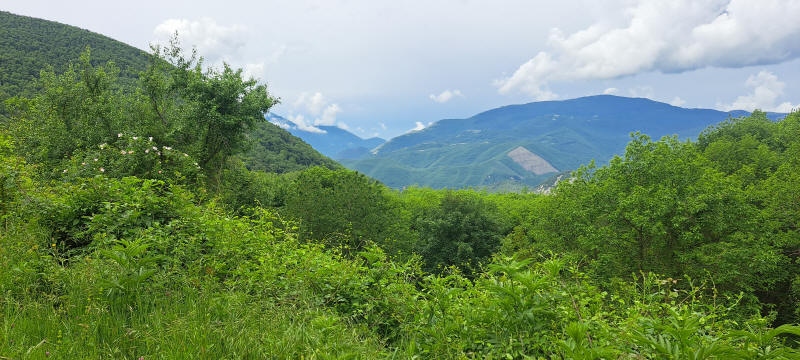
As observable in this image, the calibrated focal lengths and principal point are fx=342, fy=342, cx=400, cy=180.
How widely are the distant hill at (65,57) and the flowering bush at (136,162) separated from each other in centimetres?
4391

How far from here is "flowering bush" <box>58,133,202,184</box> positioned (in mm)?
11622

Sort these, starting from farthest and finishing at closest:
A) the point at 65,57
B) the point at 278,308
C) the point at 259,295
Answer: the point at 65,57, the point at 259,295, the point at 278,308

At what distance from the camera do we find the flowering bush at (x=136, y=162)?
38.1 ft

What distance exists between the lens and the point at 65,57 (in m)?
70.6

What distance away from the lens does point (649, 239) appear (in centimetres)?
1820

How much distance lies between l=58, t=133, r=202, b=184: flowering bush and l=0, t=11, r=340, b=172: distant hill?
144 ft

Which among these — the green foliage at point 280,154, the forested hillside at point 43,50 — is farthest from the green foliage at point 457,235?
the forested hillside at point 43,50

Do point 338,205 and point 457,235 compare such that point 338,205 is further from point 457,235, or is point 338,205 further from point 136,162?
point 136,162

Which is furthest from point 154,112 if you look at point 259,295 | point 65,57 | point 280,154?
point 65,57

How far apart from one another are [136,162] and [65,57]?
87.1m

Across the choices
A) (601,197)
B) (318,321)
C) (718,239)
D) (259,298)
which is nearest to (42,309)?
(259,298)

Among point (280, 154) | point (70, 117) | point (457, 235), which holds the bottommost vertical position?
point (457, 235)

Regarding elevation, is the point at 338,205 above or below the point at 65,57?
below

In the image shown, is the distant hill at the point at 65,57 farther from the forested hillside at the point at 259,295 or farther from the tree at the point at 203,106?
the forested hillside at the point at 259,295
